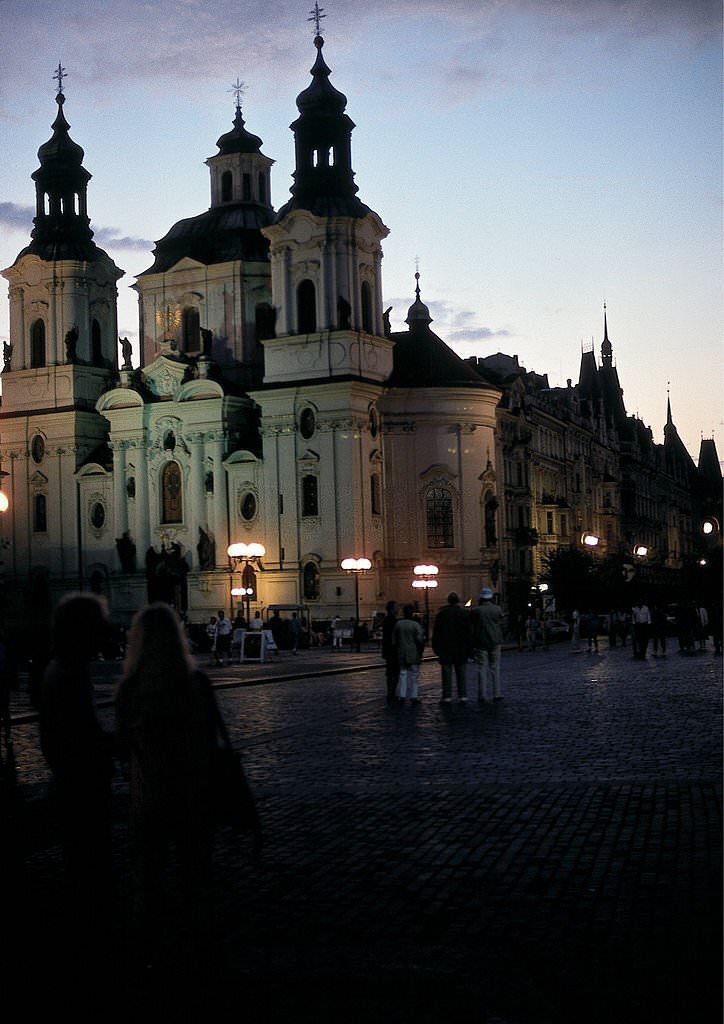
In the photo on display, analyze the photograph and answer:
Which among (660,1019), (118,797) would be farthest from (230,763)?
(118,797)

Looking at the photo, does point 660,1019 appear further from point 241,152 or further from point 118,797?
point 241,152

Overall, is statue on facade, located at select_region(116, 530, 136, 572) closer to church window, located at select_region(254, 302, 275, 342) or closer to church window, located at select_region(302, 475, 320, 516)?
church window, located at select_region(302, 475, 320, 516)

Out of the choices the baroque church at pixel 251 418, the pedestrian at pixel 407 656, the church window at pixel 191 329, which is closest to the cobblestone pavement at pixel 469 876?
the pedestrian at pixel 407 656

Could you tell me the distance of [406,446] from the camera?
70.9 m

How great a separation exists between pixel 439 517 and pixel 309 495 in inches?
282

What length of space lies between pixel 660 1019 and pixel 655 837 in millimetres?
4380

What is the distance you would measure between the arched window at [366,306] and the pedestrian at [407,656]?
46374mm

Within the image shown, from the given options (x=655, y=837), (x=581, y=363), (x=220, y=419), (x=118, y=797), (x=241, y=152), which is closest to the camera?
(x=655, y=837)

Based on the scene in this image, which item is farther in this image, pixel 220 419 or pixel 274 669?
pixel 220 419

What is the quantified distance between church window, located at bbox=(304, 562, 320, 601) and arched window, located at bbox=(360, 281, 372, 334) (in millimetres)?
12389

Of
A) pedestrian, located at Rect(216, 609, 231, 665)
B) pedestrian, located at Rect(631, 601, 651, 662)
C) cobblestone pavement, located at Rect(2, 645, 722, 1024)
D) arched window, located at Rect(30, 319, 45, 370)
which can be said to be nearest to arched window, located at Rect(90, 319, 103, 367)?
arched window, located at Rect(30, 319, 45, 370)

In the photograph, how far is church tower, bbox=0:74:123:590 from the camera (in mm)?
75750

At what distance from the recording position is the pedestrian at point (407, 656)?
2412 centimetres

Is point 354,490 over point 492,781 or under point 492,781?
over
